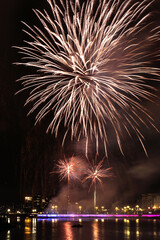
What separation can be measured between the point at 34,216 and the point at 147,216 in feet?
183

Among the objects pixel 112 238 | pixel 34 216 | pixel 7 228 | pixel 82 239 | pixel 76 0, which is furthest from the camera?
pixel 34 216

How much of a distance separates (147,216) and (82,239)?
12369 centimetres

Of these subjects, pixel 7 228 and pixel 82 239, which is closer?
pixel 82 239

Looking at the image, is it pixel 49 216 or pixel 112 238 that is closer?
pixel 112 238

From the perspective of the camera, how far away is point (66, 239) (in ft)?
164

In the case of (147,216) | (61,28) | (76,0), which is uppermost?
(76,0)

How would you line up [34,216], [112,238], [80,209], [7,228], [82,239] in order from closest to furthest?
[82,239] < [112,238] < [7,228] < [34,216] < [80,209]

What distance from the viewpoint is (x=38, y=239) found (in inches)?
1988

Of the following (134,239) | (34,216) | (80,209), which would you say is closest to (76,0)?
(134,239)

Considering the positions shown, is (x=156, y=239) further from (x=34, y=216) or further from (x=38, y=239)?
(x=34, y=216)

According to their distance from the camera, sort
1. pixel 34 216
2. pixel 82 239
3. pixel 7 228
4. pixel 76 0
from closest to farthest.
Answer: pixel 76 0 < pixel 82 239 < pixel 7 228 < pixel 34 216

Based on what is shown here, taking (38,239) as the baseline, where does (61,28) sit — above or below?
above

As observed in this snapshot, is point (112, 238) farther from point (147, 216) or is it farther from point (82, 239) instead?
Result: point (147, 216)

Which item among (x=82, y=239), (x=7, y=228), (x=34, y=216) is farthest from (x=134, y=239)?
(x=34, y=216)
